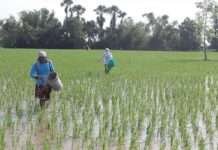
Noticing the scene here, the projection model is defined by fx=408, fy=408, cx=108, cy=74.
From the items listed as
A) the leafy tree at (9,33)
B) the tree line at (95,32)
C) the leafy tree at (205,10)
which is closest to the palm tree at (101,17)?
the tree line at (95,32)

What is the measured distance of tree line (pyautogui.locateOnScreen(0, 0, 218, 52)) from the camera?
61.6 meters

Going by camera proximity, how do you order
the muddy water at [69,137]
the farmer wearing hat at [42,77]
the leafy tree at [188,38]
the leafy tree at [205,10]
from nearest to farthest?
the muddy water at [69,137], the farmer wearing hat at [42,77], the leafy tree at [205,10], the leafy tree at [188,38]

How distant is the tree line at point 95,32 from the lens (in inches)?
2426

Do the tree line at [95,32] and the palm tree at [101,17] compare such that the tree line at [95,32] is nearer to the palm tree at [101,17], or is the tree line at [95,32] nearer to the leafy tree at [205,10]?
the palm tree at [101,17]

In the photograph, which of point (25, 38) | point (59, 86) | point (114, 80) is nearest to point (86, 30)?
point (25, 38)

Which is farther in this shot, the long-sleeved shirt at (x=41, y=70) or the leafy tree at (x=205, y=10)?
the leafy tree at (x=205, y=10)

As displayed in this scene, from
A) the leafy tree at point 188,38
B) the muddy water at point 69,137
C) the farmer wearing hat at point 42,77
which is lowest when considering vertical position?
the muddy water at point 69,137

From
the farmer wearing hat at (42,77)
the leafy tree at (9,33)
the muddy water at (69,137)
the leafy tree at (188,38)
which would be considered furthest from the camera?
the leafy tree at (188,38)

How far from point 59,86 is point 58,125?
1515 millimetres

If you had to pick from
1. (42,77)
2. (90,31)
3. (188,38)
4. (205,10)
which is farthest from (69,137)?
(188,38)

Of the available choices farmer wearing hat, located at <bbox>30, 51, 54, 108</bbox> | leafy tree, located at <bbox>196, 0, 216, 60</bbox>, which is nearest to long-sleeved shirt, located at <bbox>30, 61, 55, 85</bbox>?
farmer wearing hat, located at <bbox>30, 51, 54, 108</bbox>

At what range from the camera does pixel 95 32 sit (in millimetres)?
69812

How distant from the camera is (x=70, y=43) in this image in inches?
2473

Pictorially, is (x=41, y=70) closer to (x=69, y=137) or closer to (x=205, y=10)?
(x=69, y=137)
